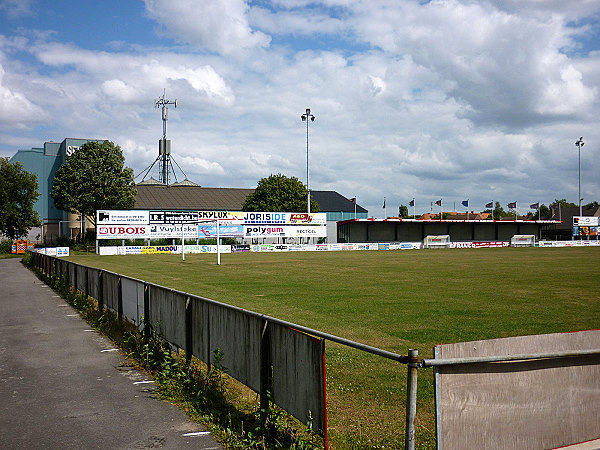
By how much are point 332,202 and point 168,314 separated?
11909cm

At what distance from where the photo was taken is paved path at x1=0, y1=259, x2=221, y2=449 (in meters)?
5.96

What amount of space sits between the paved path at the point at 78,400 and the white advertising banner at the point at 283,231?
189 feet

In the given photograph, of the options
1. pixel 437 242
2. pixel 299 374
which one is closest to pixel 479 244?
pixel 437 242

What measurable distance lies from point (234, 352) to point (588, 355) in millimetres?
4041

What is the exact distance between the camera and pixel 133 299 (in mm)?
11750

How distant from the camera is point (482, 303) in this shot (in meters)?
17.6

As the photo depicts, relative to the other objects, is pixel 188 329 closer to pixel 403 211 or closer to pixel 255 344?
pixel 255 344

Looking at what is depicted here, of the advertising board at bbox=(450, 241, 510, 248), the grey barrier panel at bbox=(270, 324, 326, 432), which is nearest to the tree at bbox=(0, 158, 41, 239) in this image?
the advertising board at bbox=(450, 241, 510, 248)

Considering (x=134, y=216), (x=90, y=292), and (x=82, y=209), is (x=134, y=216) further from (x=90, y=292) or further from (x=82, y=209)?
(x=90, y=292)

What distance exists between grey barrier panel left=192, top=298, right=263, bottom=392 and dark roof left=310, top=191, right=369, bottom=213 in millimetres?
116600

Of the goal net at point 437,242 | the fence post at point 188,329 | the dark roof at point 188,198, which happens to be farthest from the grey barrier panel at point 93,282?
the dark roof at point 188,198

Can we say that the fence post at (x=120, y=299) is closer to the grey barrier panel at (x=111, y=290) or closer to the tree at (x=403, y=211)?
the grey barrier panel at (x=111, y=290)

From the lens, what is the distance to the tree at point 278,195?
92250 mm

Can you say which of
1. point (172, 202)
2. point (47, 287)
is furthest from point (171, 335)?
point (172, 202)
